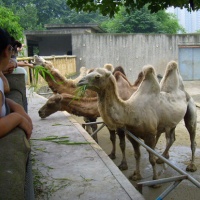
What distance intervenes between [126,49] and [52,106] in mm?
14399

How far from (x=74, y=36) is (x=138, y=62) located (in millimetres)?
4219

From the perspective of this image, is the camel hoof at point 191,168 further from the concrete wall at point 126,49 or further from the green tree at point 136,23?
the green tree at point 136,23

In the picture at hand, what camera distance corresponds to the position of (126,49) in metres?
20.1

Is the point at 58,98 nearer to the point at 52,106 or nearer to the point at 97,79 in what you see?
the point at 52,106

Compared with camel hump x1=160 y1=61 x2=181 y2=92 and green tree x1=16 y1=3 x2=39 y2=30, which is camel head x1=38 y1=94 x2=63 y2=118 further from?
green tree x1=16 y1=3 x2=39 y2=30

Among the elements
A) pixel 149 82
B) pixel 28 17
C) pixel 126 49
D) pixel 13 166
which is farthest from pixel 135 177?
pixel 28 17

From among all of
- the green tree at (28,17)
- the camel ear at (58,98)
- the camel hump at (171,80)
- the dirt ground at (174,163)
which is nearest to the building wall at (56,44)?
the green tree at (28,17)

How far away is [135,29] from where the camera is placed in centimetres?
2970

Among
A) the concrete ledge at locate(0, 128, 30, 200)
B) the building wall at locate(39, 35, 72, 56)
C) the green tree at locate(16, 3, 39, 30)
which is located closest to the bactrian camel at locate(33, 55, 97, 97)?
the concrete ledge at locate(0, 128, 30, 200)

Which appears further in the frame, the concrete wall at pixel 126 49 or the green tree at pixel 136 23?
the green tree at pixel 136 23

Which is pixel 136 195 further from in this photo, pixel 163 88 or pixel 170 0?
pixel 163 88

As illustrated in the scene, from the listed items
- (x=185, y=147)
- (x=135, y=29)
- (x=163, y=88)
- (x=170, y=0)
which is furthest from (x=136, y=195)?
(x=135, y=29)

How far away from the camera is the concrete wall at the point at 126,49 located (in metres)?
19.9

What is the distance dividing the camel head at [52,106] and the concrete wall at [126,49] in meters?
13.5
